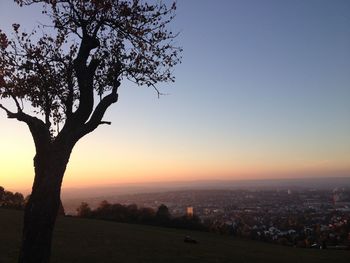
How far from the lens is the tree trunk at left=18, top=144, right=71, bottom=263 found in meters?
13.5

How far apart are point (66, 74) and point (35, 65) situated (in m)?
1.23

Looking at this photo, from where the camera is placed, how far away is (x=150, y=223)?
241 ft

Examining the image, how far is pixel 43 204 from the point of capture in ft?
45.1

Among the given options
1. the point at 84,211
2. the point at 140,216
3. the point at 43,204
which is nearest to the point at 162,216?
the point at 140,216

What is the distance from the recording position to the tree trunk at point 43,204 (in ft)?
44.3

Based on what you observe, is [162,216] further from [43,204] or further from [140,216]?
[43,204]

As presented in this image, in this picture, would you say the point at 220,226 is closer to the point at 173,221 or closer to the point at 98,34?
→ the point at 173,221

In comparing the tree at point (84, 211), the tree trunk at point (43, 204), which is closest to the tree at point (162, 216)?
the tree at point (84, 211)

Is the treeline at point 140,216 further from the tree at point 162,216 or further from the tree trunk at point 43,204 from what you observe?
the tree trunk at point 43,204

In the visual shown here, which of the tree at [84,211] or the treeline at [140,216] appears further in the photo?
the tree at [84,211]

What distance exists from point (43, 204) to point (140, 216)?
6503 centimetres

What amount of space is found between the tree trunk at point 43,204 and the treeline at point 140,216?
59.4m

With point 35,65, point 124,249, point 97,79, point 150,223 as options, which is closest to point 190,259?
point 124,249

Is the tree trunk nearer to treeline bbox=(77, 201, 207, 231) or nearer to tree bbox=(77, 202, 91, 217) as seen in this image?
treeline bbox=(77, 201, 207, 231)
